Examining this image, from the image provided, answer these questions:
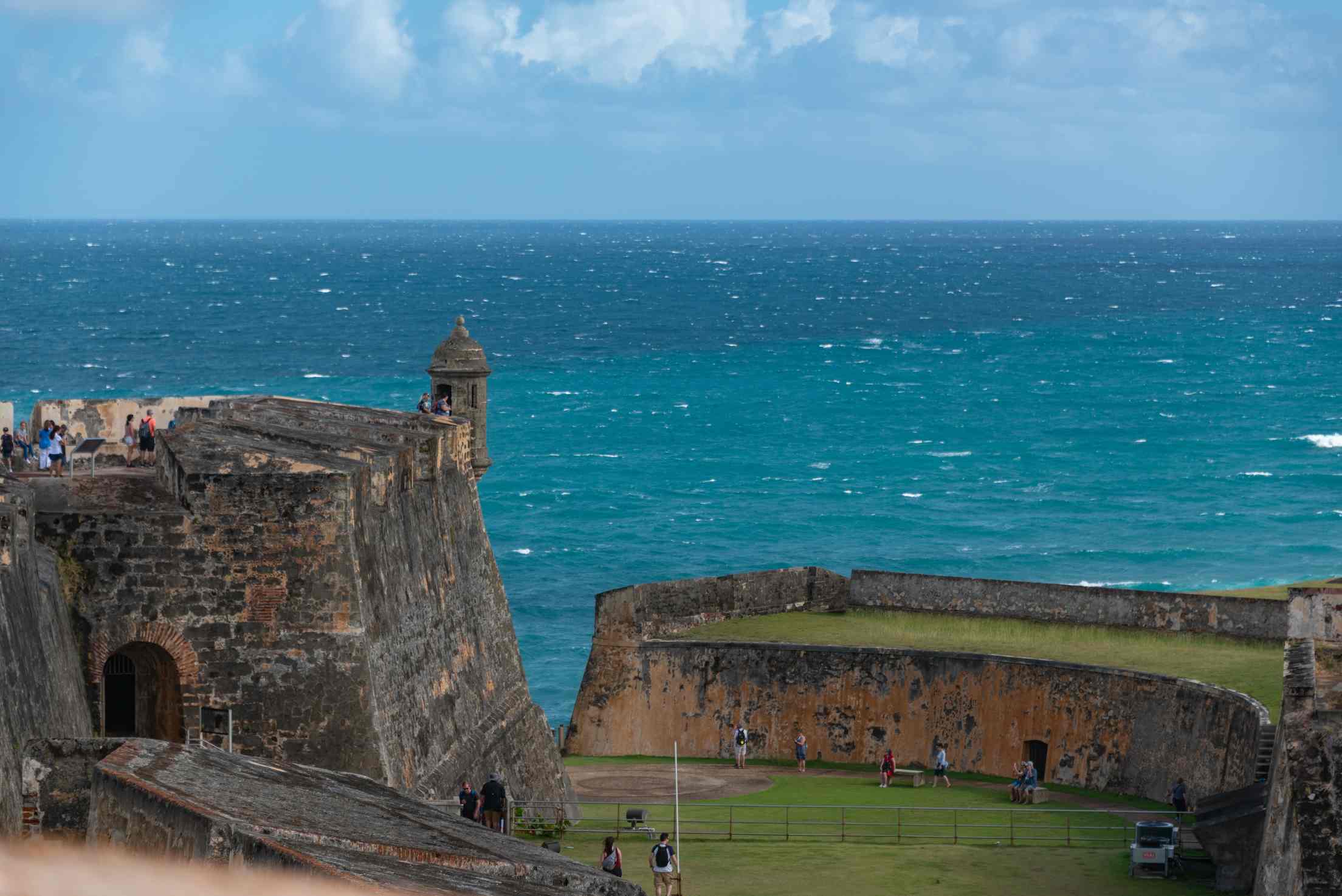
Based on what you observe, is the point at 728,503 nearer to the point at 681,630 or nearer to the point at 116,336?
the point at 681,630

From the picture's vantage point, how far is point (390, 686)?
1254 inches

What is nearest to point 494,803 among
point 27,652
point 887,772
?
point 27,652

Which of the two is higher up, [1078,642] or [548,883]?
[548,883]

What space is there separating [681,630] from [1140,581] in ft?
126

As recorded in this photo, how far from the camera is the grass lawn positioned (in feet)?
110

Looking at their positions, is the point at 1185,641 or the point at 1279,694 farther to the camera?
the point at 1185,641

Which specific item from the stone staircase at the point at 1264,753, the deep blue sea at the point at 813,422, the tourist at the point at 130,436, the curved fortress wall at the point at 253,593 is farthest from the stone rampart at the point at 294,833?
the deep blue sea at the point at 813,422

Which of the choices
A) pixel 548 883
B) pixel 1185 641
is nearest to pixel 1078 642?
pixel 1185 641

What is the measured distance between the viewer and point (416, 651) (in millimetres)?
33688

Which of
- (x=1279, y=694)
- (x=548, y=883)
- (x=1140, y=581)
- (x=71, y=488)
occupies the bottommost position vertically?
(x=1140, y=581)

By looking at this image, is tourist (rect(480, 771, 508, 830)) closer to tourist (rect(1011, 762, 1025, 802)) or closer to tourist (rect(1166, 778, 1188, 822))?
tourist (rect(1011, 762, 1025, 802))

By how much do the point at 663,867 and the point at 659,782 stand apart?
13071mm

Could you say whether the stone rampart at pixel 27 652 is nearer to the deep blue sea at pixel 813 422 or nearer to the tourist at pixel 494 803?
the tourist at pixel 494 803

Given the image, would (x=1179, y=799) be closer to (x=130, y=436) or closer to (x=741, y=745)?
(x=741, y=745)
